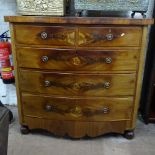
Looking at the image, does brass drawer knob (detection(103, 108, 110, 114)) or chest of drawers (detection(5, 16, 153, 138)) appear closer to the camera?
chest of drawers (detection(5, 16, 153, 138))

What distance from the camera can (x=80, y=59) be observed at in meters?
1.43

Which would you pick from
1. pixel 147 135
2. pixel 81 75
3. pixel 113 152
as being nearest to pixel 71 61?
pixel 81 75

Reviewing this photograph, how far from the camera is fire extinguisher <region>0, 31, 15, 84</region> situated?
5.78ft

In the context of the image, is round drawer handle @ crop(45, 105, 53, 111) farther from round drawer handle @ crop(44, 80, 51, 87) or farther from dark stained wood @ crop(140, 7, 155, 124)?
dark stained wood @ crop(140, 7, 155, 124)

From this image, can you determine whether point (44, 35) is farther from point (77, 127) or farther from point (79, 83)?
point (77, 127)

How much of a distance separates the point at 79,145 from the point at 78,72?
1.77ft

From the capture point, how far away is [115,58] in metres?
1.43

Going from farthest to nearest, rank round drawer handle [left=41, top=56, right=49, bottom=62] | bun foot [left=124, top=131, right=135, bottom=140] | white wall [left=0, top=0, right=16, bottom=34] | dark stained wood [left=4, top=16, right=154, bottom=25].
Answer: white wall [left=0, top=0, right=16, bottom=34]
bun foot [left=124, top=131, right=135, bottom=140]
round drawer handle [left=41, top=56, right=49, bottom=62]
dark stained wood [left=4, top=16, right=154, bottom=25]

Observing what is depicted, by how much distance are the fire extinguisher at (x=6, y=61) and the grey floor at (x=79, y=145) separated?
1.38 ft

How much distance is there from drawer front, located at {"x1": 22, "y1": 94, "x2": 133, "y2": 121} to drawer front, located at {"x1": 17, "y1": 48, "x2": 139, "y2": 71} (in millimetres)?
223

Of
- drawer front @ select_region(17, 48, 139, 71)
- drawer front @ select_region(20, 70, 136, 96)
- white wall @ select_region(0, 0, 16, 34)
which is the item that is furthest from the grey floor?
white wall @ select_region(0, 0, 16, 34)

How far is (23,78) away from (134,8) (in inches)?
33.4

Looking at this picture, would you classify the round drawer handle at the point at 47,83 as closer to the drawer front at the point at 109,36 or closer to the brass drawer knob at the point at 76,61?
the brass drawer knob at the point at 76,61

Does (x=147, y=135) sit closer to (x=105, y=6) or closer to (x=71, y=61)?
(x=71, y=61)
